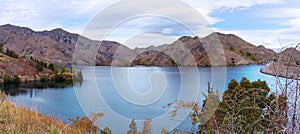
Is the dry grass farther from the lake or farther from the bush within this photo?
the bush

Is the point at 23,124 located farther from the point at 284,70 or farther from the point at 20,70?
the point at 20,70

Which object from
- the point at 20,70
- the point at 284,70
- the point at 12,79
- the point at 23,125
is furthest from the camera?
the point at 20,70

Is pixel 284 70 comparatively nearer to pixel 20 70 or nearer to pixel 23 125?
pixel 23 125

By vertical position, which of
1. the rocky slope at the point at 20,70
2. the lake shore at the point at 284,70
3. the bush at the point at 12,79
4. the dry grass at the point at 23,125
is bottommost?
the bush at the point at 12,79

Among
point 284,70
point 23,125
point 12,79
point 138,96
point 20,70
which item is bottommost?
point 12,79

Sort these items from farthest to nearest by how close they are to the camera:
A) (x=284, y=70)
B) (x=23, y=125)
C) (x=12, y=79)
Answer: (x=12, y=79)
(x=23, y=125)
(x=284, y=70)

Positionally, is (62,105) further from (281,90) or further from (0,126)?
(281,90)

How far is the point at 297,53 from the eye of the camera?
8.29 ft

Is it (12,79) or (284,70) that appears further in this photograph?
(12,79)

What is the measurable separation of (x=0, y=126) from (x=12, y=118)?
53 cm

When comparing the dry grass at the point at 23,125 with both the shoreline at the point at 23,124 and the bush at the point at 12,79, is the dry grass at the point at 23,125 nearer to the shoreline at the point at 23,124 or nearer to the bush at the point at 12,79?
the shoreline at the point at 23,124

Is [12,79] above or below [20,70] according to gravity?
below

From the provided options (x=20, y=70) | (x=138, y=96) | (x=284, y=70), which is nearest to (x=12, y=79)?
(x=20, y=70)

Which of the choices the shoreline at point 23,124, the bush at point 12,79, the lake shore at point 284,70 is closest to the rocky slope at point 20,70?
the bush at point 12,79
